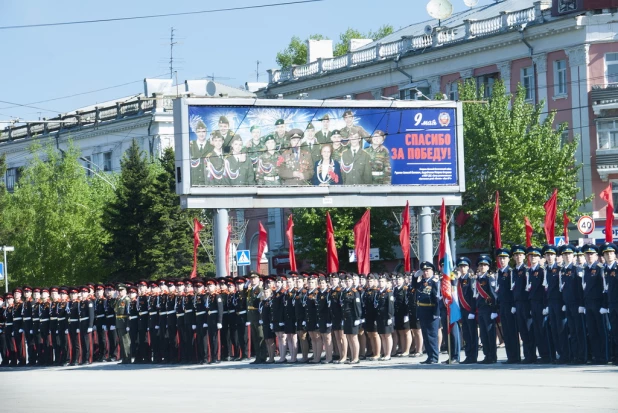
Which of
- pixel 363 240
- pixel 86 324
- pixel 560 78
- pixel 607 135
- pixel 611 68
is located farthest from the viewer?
pixel 560 78

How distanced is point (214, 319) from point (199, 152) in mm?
8890

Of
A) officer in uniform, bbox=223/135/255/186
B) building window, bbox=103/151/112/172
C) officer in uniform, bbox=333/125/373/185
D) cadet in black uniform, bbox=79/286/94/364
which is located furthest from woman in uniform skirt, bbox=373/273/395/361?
building window, bbox=103/151/112/172

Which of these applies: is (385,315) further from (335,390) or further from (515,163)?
(515,163)

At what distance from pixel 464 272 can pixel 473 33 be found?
3160 cm

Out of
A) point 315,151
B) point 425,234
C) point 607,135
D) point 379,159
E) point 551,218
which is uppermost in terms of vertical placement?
point 607,135

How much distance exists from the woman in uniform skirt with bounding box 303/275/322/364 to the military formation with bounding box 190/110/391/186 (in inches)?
417

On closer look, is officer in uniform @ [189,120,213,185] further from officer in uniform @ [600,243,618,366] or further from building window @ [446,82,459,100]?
building window @ [446,82,459,100]

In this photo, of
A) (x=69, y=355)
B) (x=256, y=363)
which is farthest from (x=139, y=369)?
(x=69, y=355)

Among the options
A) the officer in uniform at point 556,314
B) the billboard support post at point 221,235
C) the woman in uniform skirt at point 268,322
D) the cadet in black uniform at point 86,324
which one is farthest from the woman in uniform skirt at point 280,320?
the billboard support post at point 221,235

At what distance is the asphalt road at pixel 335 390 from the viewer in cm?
1527

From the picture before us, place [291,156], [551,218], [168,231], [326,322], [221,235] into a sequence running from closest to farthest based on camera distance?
1. [326,322]
2. [551,218]
3. [221,235]
4. [291,156]
5. [168,231]

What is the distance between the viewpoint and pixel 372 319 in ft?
81.1

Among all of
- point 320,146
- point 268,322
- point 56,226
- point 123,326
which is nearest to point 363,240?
point 320,146

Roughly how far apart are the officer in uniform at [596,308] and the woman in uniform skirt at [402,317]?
550 centimetres
